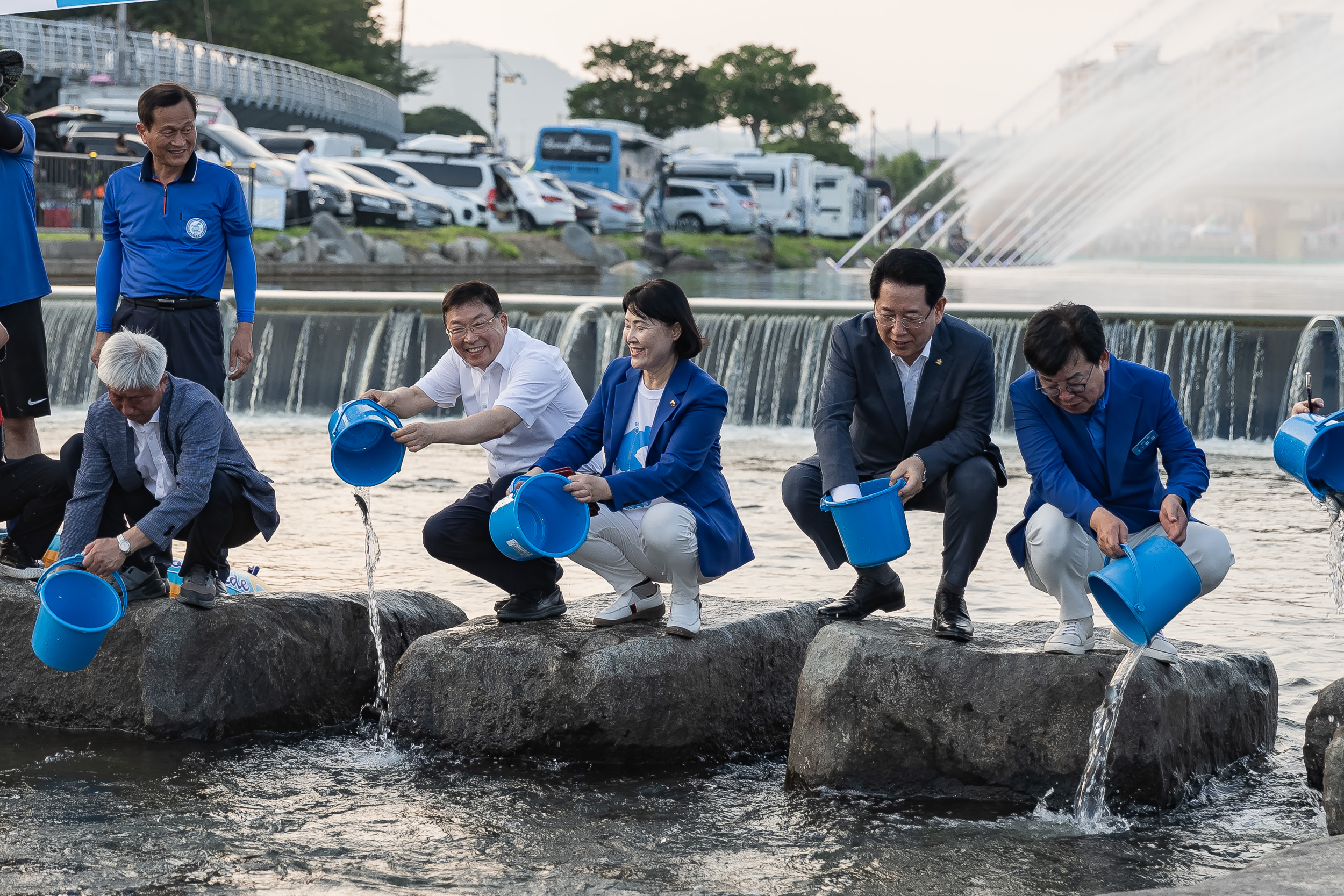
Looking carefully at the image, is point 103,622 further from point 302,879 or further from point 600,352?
point 600,352

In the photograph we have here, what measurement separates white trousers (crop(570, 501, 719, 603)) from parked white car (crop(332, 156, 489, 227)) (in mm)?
25202

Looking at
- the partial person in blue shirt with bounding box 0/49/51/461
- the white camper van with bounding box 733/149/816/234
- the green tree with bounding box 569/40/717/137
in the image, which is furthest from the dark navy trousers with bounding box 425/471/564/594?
the green tree with bounding box 569/40/717/137

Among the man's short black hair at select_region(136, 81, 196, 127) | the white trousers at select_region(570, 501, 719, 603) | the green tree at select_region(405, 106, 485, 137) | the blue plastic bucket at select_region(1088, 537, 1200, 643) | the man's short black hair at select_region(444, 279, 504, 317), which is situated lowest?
the white trousers at select_region(570, 501, 719, 603)

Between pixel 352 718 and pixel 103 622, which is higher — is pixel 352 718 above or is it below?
below

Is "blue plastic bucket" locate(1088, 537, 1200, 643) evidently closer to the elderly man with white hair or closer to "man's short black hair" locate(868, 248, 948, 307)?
"man's short black hair" locate(868, 248, 948, 307)

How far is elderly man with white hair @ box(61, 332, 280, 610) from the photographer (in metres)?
4.34

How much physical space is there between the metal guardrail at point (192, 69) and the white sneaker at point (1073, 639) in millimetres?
33899

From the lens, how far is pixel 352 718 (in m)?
4.97

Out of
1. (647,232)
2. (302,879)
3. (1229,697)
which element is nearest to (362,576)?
(302,879)

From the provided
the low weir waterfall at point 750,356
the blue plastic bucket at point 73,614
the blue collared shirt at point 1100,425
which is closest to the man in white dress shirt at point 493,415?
the blue plastic bucket at point 73,614

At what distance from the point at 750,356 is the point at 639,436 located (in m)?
7.87

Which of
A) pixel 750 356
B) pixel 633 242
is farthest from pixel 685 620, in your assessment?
pixel 633 242

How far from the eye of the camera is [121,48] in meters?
36.9

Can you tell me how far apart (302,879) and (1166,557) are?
2280 millimetres
